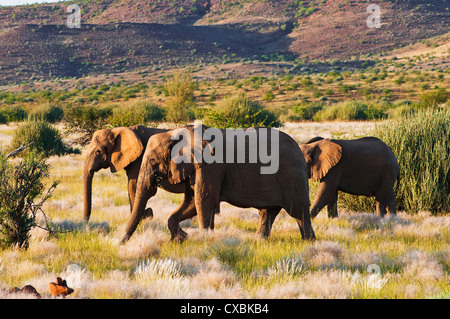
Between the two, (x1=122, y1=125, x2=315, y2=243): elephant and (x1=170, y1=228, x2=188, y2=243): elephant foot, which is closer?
(x1=122, y1=125, x2=315, y2=243): elephant

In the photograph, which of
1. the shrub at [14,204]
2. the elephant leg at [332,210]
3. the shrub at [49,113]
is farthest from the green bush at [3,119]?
the elephant leg at [332,210]

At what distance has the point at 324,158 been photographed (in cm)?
799

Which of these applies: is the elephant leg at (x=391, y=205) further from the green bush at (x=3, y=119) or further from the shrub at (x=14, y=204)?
the green bush at (x=3, y=119)

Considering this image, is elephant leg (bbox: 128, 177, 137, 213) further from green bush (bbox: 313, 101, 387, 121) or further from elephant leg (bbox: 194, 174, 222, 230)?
green bush (bbox: 313, 101, 387, 121)

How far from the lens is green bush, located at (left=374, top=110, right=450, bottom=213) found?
8945mm

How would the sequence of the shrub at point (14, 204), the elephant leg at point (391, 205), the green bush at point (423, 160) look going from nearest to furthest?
the shrub at point (14, 204) < the elephant leg at point (391, 205) < the green bush at point (423, 160)

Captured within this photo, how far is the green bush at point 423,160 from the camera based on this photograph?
895cm

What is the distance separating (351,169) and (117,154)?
383 centimetres

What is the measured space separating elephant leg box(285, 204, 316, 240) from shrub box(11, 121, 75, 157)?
1340 cm

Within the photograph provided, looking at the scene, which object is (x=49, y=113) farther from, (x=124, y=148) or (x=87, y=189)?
(x=124, y=148)

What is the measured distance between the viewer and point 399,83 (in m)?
62.4
